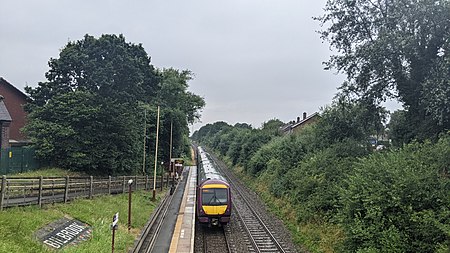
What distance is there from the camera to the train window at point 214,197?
67.7 ft

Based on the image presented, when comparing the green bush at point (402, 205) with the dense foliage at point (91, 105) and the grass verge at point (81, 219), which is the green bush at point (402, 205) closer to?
the grass verge at point (81, 219)

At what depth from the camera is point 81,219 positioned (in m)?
15.9

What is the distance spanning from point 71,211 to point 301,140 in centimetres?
2205

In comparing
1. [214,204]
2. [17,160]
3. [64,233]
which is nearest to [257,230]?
[214,204]

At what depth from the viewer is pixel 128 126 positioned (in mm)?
33094

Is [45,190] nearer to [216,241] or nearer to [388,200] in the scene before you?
[216,241]

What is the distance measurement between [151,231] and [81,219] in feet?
13.5

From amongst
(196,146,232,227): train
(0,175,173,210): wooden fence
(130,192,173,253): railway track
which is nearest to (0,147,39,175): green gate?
(0,175,173,210): wooden fence

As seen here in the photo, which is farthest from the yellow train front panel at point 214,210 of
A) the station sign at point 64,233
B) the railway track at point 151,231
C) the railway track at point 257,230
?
the station sign at point 64,233

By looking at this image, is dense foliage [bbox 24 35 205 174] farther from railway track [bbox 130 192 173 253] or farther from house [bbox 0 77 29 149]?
house [bbox 0 77 29 149]

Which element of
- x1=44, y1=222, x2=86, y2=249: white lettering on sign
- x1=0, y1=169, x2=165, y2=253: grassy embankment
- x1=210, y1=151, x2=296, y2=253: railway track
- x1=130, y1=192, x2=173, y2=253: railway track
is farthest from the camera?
x1=210, y1=151, x2=296, y2=253: railway track

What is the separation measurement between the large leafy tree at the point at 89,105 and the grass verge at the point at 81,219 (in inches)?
366

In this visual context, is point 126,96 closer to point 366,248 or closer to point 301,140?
point 301,140

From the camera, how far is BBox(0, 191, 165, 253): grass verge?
10.9m
